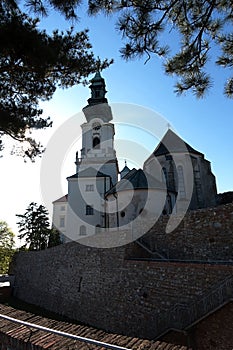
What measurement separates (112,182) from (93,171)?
9.30ft

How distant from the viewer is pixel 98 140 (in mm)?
34312

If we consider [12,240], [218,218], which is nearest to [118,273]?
[218,218]

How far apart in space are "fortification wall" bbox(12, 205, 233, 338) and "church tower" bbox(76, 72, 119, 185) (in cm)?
1666

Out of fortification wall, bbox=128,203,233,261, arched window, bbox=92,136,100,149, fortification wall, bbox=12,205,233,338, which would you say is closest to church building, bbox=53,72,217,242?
arched window, bbox=92,136,100,149

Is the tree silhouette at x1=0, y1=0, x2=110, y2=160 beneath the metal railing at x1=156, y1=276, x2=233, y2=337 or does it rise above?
above

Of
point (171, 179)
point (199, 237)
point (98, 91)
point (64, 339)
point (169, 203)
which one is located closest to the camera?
point (64, 339)

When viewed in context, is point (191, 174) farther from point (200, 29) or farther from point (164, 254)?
point (200, 29)

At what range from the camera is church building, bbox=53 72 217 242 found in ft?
70.4

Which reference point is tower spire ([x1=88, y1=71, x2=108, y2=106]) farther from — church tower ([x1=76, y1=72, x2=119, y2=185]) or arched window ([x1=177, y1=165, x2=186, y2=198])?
arched window ([x1=177, y1=165, x2=186, y2=198])

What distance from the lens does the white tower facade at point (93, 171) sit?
28547mm

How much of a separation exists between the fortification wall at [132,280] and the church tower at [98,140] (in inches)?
656

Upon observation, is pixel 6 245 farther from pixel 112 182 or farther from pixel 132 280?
pixel 132 280

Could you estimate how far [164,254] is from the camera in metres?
13.0

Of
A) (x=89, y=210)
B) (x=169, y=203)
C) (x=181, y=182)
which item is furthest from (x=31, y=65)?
(x=89, y=210)
